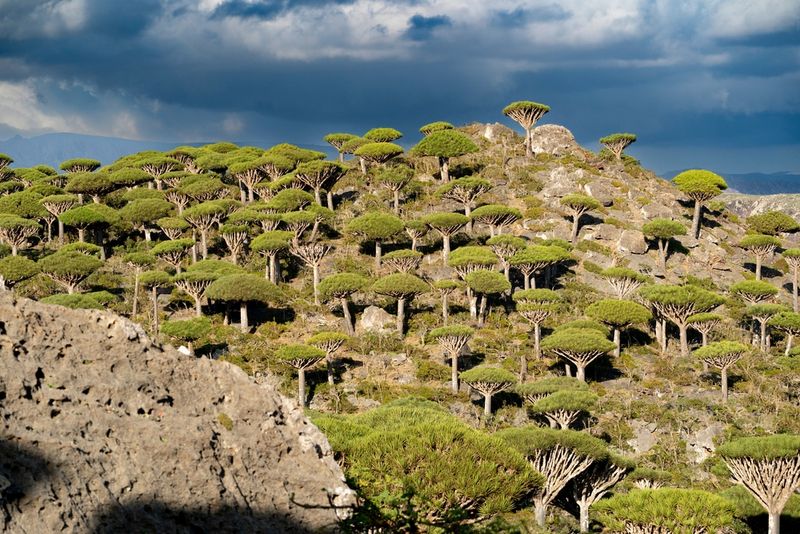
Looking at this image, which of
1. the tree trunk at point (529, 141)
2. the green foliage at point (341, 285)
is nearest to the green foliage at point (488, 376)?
the green foliage at point (341, 285)

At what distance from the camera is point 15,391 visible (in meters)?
8.89

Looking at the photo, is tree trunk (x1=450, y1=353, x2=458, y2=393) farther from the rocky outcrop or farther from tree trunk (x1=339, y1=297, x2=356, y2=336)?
the rocky outcrop

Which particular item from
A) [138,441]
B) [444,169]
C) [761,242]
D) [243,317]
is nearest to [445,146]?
[444,169]

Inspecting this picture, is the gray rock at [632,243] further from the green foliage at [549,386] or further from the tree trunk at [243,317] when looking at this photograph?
the tree trunk at [243,317]

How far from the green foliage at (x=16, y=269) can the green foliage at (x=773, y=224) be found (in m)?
65.5

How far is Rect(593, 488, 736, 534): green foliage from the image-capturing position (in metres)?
22.1

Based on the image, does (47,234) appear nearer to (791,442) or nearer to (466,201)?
(466,201)

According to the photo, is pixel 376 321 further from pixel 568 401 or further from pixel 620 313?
pixel 568 401

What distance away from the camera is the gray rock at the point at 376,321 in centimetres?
5150

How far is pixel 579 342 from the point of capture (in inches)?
1651

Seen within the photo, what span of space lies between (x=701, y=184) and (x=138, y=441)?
65.8 meters

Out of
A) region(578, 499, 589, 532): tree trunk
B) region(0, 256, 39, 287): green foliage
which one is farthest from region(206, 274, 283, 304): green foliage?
region(578, 499, 589, 532): tree trunk

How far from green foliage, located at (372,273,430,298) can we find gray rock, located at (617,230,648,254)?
72.6 feet

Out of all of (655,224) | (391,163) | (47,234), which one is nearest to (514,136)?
(391,163)
